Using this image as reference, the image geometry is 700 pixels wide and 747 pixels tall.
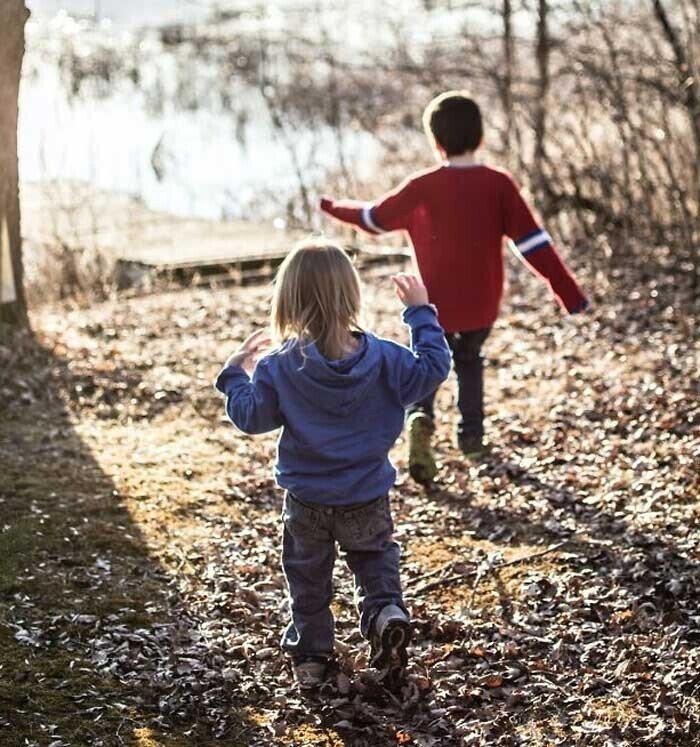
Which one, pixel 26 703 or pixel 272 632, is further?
pixel 272 632

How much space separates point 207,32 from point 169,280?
30.1 ft

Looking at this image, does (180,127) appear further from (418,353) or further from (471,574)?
(418,353)

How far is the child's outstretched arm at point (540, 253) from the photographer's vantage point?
6281 mm

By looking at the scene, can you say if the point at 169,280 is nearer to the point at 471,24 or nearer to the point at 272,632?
the point at 471,24

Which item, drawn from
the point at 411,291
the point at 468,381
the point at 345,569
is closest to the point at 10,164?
the point at 468,381

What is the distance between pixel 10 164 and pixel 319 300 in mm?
4714

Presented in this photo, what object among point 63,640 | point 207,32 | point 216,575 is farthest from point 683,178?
point 207,32

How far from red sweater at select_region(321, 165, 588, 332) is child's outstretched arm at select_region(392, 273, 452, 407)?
2.04 m

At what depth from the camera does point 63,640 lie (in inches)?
173

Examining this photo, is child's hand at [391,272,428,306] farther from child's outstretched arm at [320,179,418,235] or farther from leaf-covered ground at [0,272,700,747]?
child's outstretched arm at [320,179,418,235]

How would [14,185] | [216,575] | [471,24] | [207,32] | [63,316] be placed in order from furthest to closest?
1. [207,32]
2. [471,24]
3. [63,316]
4. [14,185]
5. [216,575]

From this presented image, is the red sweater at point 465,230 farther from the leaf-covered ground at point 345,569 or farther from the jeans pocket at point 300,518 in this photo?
the jeans pocket at point 300,518

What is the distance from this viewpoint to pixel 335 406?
4039mm

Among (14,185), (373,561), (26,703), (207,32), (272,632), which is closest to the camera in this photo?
(26,703)
